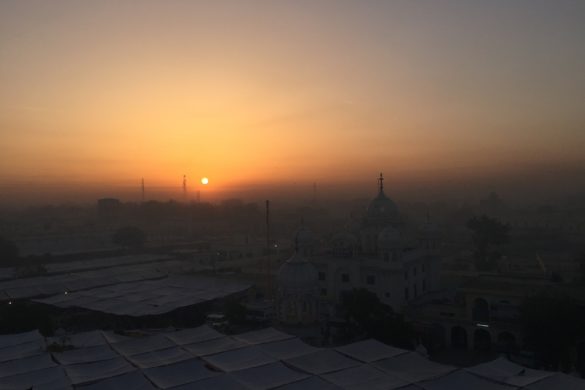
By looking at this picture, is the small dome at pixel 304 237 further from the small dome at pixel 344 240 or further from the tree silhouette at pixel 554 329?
the tree silhouette at pixel 554 329

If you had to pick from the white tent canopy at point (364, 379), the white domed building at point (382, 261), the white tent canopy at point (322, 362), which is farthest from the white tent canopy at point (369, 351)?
the white domed building at point (382, 261)

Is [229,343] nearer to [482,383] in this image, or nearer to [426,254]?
[482,383]

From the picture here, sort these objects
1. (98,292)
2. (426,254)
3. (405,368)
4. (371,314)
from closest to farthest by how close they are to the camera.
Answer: (405,368) < (371,314) < (426,254) < (98,292)

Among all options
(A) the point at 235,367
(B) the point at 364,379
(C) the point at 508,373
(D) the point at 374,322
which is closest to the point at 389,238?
(D) the point at 374,322

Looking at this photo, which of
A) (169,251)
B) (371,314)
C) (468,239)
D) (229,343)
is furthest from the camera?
(468,239)

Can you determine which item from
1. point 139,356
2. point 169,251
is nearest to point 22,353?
point 139,356
